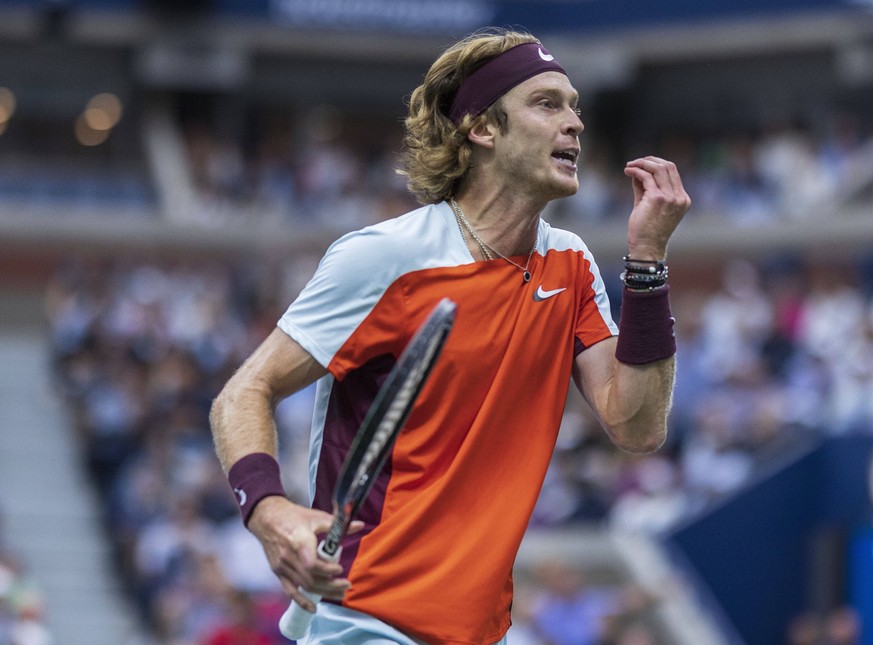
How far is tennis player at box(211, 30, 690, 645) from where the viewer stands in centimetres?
353

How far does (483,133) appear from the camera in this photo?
3883mm

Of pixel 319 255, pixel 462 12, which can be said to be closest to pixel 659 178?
pixel 319 255

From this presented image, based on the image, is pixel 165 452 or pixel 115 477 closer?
pixel 165 452

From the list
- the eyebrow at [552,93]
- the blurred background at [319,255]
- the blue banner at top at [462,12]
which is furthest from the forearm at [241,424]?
the blue banner at top at [462,12]

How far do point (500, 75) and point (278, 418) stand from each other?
11679mm

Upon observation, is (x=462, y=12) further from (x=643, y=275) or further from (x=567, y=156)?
(x=643, y=275)

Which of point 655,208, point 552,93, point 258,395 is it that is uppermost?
point 552,93

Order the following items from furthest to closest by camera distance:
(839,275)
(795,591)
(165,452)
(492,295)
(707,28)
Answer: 1. (707,28)
2. (839,275)
3. (165,452)
4. (795,591)
5. (492,295)

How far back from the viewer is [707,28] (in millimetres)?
24109

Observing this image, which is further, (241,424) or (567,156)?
(567,156)

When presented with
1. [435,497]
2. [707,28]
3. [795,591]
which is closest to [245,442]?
[435,497]

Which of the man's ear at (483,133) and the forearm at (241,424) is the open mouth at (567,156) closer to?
the man's ear at (483,133)

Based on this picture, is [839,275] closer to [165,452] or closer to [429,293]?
[165,452]

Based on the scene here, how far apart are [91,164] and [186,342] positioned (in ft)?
31.3
